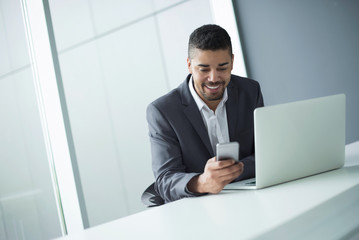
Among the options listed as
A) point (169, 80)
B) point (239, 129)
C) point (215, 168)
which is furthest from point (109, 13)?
point (215, 168)

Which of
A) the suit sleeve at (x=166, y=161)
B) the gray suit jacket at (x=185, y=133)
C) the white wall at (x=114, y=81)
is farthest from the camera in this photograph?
the white wall at (x=114, y=81)

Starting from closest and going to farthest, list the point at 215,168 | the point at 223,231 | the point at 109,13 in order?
the point at 223,231, the point at 215,168, the point at 109,13

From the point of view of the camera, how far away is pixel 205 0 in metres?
4.54

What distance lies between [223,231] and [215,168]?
1.80 feet

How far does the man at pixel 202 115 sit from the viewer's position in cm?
194

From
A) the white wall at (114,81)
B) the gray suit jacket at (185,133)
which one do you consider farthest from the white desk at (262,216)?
the white wall at (114,81)

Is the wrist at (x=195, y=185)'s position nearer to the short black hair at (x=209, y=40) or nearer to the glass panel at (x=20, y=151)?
the short black hair at (x=209, y=40)

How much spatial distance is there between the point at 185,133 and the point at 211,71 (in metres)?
0.37

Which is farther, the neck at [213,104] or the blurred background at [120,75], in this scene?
the blurred background at [120,75]

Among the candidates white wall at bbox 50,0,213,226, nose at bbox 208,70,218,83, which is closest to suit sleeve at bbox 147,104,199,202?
nose at bbox 208,70,218,83

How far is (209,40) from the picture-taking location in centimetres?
208

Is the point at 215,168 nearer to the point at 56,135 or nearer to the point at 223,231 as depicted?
the point at 223,231

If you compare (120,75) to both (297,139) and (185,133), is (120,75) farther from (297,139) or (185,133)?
(297,139)

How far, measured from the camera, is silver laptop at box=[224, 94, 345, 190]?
4.66 feet
